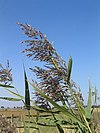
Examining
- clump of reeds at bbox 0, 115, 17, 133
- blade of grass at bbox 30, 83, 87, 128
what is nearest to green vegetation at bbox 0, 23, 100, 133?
blade of grass at bbox 30, 83, 87, 128

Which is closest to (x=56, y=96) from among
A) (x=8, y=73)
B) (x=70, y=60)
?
(x=70, y=60)

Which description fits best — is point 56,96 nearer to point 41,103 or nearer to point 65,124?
point 41,103

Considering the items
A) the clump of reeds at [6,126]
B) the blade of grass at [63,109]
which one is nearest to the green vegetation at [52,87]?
the blade of grass at [63,109]

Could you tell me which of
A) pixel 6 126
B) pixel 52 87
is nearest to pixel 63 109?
pixel 52 87

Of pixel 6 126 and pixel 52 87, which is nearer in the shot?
pixel 52 87

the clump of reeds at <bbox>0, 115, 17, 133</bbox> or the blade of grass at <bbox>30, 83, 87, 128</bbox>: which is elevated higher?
the blade of grass at <bbox>30, 83, 87, 128</bbox>

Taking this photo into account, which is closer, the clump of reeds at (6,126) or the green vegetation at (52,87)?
the green vegetation at (52,87)

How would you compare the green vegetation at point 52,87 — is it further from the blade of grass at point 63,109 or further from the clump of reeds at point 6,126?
the clump of reeds at point 6,126

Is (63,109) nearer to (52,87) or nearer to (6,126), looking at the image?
(52,87)

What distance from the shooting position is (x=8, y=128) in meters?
3.16

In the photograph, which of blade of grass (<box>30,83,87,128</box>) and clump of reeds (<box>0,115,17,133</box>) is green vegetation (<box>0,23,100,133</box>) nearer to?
blade of grass (<box>30,83,87,128</box>)

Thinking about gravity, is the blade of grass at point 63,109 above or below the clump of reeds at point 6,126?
above

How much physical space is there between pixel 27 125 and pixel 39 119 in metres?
0.10

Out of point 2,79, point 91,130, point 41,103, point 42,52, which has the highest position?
point 42,52
